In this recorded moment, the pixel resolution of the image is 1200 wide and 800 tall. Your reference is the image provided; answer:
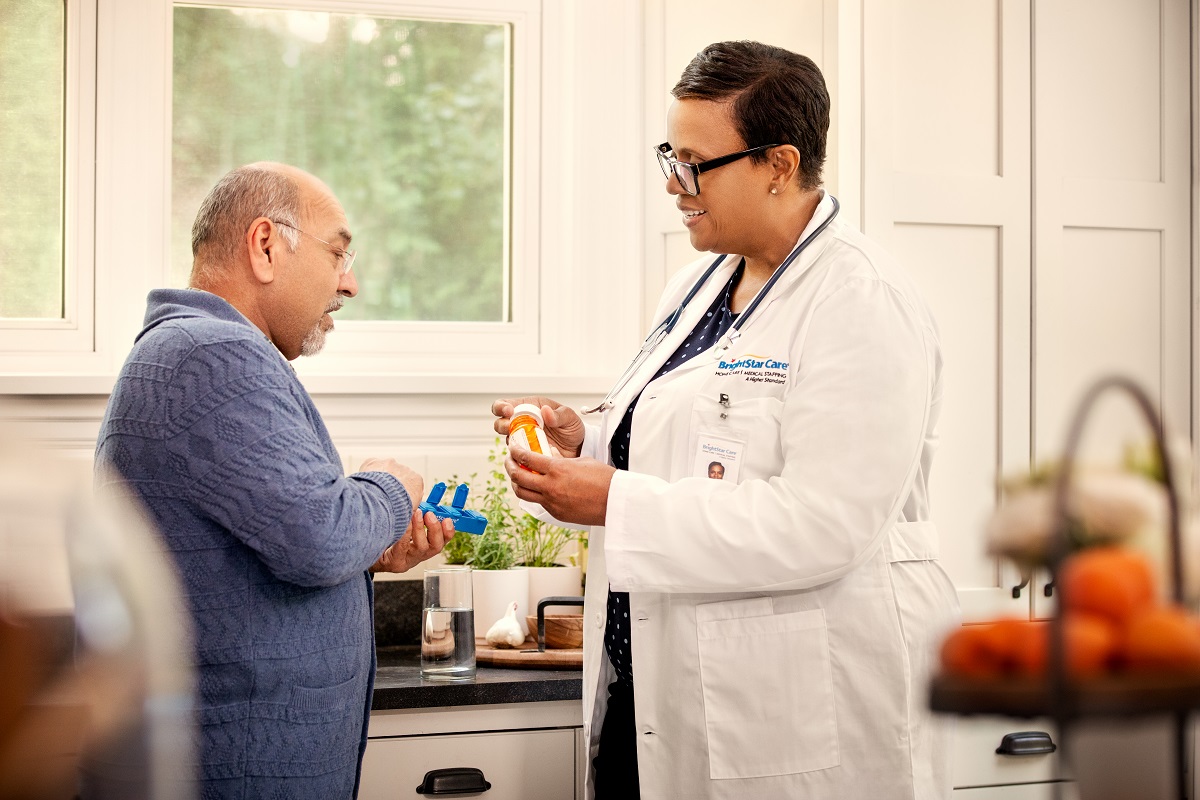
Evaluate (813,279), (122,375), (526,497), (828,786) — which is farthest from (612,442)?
(122,375)

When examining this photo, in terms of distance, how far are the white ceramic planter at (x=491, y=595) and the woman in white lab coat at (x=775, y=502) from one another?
64 centimetres

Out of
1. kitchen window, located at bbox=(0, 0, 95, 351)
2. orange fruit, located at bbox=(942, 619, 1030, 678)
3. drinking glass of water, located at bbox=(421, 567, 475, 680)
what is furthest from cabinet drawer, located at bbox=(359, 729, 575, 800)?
orange fruit, located at bbox=(942, 619, 1030, 678)

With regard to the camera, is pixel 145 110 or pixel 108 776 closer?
pixel 108 776

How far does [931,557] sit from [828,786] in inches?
12.5

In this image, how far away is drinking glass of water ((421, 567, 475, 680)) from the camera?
1931mm

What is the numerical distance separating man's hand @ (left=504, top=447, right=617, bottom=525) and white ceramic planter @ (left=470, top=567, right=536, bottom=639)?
79 centimetres

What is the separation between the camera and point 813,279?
1.42m

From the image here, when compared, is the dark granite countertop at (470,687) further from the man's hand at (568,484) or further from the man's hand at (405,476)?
the man's hand at (568,484)

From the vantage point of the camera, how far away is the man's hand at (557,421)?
1.66 m

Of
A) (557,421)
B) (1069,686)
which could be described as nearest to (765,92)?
(557,421)

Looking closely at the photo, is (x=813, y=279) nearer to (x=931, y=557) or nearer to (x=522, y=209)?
(x=931, y=557)

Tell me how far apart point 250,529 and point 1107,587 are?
0.98 meters

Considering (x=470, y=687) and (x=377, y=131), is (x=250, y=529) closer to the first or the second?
(x=470, y=687)

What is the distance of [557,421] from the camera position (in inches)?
67.9
